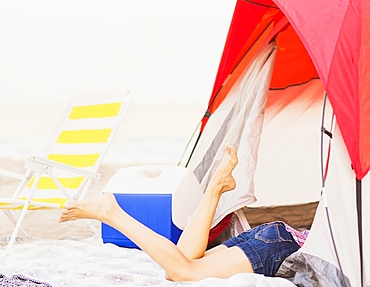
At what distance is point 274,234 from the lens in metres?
2.36

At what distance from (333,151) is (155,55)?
668cm

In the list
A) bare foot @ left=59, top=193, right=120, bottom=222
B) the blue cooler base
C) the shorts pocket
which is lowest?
the shorts pocket

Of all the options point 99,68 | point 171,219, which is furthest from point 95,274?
point 99,68

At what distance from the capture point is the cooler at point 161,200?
298cm

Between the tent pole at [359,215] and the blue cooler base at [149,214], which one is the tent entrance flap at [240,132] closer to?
the blue cooler base at [149,214]

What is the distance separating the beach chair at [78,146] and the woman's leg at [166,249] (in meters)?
1.06

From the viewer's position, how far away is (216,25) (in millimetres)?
8977

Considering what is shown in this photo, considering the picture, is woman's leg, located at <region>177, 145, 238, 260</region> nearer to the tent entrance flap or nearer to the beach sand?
the beach sand

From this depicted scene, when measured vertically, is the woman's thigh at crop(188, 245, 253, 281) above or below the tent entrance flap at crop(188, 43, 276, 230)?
below

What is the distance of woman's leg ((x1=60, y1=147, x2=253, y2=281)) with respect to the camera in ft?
7.36

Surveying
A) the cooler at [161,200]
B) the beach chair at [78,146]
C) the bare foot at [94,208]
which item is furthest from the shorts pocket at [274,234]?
the beach chair at [78,146]

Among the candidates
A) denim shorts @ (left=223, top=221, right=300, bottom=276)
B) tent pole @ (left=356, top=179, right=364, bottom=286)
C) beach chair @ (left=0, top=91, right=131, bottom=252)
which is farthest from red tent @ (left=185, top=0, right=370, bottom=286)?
beach chair @ (left=0, top=91, right=131, bottom=252)

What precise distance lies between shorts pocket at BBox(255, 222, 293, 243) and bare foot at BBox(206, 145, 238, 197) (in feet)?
0.69

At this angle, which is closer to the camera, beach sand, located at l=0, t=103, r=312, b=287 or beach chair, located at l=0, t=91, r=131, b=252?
beach sand, located at l=0, t=103, r=312, b=287
